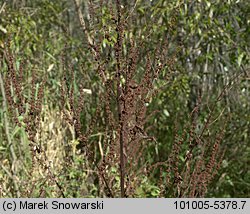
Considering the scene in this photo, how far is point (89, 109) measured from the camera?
5.56 m

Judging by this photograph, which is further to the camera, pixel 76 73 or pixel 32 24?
pixel 76 73

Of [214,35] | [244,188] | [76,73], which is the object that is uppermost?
[214,35]

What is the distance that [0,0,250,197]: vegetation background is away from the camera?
4367mm

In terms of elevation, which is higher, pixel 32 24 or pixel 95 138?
pixel 32 24

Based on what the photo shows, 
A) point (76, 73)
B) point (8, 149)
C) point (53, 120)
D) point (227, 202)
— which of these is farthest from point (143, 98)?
point (76, 73)

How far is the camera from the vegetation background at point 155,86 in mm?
4367

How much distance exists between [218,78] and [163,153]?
0.99 metres

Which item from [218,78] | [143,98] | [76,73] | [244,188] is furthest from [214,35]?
[143,98]

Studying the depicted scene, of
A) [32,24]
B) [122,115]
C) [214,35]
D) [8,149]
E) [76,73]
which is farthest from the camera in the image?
[76,73]

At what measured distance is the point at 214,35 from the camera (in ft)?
15.4

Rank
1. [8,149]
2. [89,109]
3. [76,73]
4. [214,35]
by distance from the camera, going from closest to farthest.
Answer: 1. [8,149]
2. [214,35]
3. [89,109]
4. [76,73]

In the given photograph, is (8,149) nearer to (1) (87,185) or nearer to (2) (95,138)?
(1) (87,185)

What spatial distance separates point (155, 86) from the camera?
4.86 m

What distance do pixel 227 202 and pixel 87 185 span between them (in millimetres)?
2212
